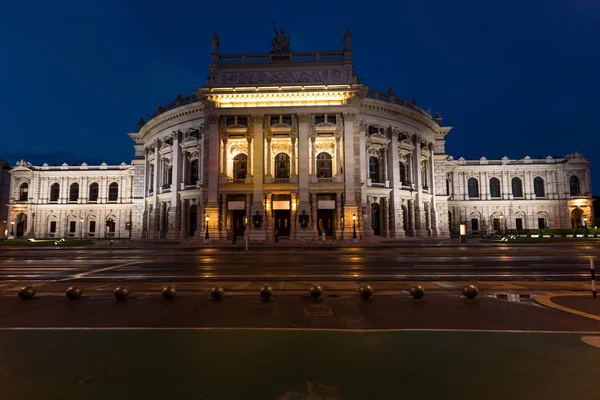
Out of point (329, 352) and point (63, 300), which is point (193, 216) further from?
point (329, 352)

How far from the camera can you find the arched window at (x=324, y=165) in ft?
152

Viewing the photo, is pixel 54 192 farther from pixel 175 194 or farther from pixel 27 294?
pixel 27 294

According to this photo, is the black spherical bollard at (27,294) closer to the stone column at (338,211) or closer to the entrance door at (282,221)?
the stone column at (338,211)

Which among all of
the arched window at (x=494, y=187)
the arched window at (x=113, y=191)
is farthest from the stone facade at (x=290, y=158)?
the arched window at (x=494, y=187)

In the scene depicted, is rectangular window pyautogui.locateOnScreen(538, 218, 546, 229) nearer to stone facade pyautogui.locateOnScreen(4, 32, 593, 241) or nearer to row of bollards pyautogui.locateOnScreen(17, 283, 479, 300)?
stone facade pyautogui.locateOnScreen(4, 32, 593, 241)

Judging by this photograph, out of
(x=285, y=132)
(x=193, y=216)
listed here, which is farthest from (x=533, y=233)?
(x=193, y=216)

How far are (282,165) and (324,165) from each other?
5.82m

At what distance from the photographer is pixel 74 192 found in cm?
7119

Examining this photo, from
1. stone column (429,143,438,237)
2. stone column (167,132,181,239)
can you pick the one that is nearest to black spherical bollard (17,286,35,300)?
stone column (167,132,181,239)

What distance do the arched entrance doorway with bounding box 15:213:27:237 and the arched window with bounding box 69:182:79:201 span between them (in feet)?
35.1

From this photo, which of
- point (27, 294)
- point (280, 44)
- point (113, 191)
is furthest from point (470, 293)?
point (113, 191)

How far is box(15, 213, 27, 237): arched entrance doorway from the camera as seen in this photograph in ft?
234

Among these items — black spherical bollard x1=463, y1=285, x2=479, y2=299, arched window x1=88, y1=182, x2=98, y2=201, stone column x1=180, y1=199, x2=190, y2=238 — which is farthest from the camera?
arched window x1=88, y1=182, x2=98, y2=201

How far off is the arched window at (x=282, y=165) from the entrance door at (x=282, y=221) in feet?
16.7
